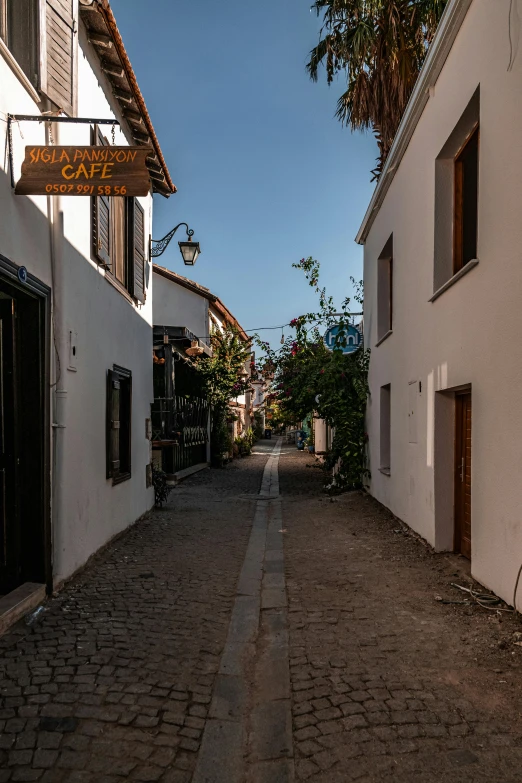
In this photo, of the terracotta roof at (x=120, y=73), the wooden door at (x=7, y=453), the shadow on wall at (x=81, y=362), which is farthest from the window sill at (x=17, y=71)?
the wooden door at (x=7, y=453)

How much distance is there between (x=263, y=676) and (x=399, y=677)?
82 centimetres

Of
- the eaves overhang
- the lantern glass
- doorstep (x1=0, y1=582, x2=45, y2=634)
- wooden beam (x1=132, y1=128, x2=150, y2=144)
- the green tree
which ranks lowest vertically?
doorstep (x1=0, y1=582, x2=45, y2=634)

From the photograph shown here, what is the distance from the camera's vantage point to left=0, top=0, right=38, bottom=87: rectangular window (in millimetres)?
4930

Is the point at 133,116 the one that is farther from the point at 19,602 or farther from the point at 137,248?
the point at 19,602

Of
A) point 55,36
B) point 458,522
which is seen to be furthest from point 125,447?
point 55,36

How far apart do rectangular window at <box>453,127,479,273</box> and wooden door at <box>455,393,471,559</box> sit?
1.51 metres

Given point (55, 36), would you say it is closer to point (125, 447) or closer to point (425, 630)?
point (125, 447)

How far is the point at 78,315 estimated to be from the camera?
6090mm

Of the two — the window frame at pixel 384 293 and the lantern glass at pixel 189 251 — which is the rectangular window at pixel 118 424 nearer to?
the lantern glass at pixel 189 251

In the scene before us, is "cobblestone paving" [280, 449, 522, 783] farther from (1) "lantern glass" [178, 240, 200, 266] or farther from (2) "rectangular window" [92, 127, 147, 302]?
(1) "lantern glass" [178, 240, 200, 266]

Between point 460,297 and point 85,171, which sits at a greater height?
point 85,171

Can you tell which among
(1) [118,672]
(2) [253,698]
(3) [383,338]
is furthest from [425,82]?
(1) [118,672]

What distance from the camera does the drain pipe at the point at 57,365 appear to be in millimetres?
5379

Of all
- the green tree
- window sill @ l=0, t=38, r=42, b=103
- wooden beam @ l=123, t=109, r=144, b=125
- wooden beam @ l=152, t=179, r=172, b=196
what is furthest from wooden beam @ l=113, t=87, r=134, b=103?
the green tree
